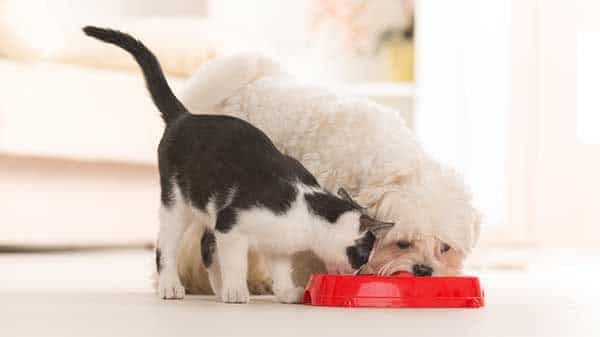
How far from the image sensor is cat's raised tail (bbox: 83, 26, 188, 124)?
230 cm

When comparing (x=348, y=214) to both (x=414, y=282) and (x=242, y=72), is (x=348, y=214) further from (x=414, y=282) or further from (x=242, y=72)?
(x=242, y=72)

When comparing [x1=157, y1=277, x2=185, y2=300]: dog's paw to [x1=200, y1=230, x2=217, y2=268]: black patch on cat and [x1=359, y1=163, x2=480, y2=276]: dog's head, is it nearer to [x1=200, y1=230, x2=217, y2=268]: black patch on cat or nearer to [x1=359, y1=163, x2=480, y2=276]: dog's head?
[x1=200, y1=230, x2=217, y2=268]: black patch on cat

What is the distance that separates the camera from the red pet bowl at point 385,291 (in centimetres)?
208

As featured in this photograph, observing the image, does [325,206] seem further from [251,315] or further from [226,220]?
[251,315]

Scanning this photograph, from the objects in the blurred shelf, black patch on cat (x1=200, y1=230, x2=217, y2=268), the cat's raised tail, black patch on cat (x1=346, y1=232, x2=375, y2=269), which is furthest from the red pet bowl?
the blurred shelf

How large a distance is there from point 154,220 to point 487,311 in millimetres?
3331

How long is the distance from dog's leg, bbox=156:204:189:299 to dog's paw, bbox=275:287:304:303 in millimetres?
199

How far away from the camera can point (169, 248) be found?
219cm

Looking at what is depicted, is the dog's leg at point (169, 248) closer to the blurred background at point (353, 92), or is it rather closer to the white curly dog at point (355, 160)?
the white curly dog at point (355, 160)

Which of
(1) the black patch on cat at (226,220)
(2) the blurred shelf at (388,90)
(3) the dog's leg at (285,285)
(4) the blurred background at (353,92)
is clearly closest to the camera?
(1) the black patch on cat at (226,220)

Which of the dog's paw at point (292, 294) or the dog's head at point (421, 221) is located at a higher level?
the dog's head at point (421, 221)

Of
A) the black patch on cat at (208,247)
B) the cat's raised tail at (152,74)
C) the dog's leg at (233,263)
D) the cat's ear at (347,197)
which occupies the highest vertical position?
the cat's raised tail at (152,74)

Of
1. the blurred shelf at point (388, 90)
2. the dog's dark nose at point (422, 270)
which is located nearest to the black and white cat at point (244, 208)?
the dog's dark nose at point (422, 270)

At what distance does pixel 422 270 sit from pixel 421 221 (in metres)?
0.10
